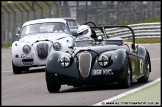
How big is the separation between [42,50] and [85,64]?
23.2ft

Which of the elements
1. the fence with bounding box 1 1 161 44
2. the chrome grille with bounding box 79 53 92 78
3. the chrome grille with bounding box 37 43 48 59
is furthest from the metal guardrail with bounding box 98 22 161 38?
the chrome grille with bounding box 79 53 92 78

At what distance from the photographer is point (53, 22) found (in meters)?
21.5

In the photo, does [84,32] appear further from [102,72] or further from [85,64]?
[102,72]

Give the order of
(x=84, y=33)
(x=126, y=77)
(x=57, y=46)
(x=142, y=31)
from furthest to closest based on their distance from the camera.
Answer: (x=142, y=31) < (x=57, y=46) < (x=84, y=33) < (x=126, y=77)

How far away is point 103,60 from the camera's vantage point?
12.4 m

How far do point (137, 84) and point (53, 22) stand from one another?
8268 millimetres

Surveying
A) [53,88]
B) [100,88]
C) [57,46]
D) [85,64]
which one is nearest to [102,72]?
[85,64]

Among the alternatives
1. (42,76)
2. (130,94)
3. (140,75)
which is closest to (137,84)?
(140,75)

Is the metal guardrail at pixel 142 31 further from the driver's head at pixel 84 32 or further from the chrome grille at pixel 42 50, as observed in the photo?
the driver's head at pixel 84 32

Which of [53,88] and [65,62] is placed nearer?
[65,62]

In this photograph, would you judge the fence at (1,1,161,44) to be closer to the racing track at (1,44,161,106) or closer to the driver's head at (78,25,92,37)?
the racing track at (1,44,161,106)

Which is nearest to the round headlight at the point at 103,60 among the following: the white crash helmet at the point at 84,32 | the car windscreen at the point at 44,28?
the white crash helmet at the point at 84,32

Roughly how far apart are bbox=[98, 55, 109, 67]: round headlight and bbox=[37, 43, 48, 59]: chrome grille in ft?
23.2

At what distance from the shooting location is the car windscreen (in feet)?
68.8
